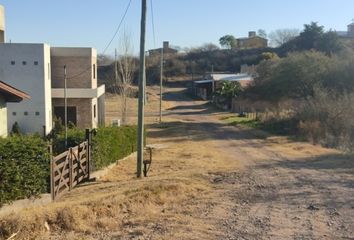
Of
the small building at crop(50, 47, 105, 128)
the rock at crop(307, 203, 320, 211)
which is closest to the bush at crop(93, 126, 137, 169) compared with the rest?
the small building at crop(50, 47, 105, 128)

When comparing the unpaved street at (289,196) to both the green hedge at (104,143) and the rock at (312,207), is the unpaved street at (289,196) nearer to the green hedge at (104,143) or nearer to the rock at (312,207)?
the rock at (312,207)

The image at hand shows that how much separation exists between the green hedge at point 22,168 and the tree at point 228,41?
16141cm

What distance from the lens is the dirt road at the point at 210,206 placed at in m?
10.2

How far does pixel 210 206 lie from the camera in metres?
12.5

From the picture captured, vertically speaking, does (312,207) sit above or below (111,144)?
below

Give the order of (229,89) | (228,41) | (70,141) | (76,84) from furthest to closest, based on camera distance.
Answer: (228,41) < (229,89) < (76,84) < (70,141)

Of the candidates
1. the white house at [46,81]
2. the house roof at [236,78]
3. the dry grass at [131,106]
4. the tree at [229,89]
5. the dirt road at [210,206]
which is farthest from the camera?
the house roof at [236,78]

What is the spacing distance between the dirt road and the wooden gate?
1.50 ft

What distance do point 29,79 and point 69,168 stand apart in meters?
16.6

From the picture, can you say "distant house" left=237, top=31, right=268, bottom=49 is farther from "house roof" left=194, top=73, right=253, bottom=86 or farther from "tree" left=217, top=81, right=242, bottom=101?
"tree" left=217, top=81, right=242, bottom=101

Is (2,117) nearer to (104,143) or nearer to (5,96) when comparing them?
(5,96)

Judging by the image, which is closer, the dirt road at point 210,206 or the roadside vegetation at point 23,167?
the dirt road at point 210,206

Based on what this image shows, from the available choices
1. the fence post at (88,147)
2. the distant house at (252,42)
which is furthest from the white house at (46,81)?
the distant house at (252,42)

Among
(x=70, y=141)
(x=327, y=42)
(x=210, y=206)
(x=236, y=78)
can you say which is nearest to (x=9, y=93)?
(x=70, y=141)
